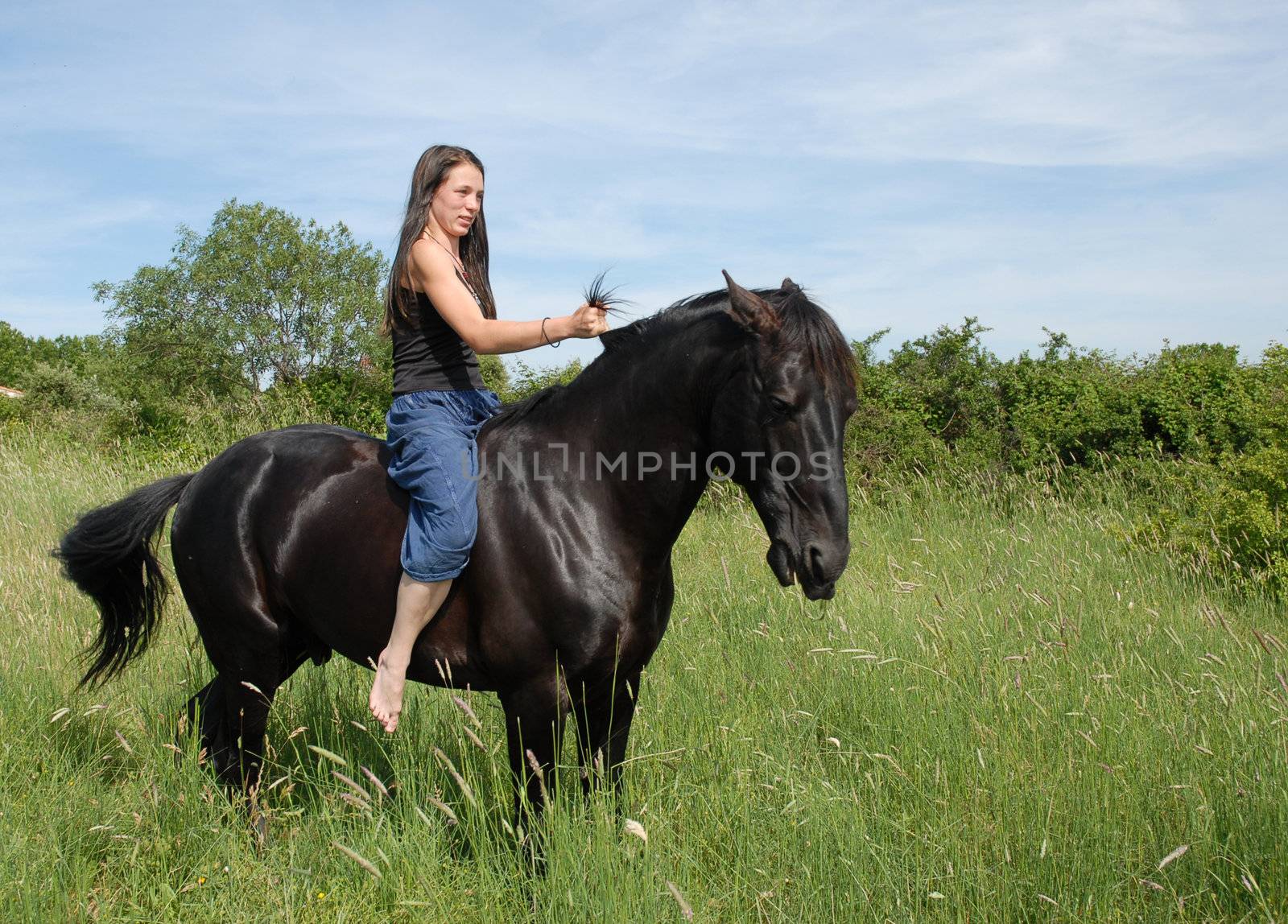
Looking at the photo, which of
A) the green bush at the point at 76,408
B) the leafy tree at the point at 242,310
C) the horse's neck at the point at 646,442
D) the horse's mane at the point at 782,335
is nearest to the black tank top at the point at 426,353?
the horse's mane at the point at 782,335

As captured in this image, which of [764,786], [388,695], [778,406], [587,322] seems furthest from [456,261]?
[764,786]

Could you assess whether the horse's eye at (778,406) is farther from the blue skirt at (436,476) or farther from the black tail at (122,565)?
the black tail at (122,565)

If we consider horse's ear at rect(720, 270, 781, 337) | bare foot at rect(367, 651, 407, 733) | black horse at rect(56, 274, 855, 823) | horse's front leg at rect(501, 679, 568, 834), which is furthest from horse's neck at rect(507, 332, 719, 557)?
bare foot at rect(367, 651, 407, 733)

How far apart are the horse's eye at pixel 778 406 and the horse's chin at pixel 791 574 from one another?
378 millimetres

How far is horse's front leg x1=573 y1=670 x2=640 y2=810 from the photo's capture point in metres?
2.88

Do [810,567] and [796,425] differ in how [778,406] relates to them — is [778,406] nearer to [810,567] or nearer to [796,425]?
[796,425]

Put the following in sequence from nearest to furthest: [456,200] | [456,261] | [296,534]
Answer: [456,261] < [456,200] < [296,534]

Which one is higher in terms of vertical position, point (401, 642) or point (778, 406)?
point (778, 406)

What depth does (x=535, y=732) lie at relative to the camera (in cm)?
281

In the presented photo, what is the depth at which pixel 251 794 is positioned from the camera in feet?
10.6

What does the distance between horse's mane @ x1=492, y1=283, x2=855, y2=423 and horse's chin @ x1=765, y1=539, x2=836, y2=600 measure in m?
0.49

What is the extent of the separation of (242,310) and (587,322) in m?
22.6

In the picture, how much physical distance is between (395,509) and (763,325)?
1.54m

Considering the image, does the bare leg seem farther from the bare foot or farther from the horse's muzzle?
the horse's muzzle
